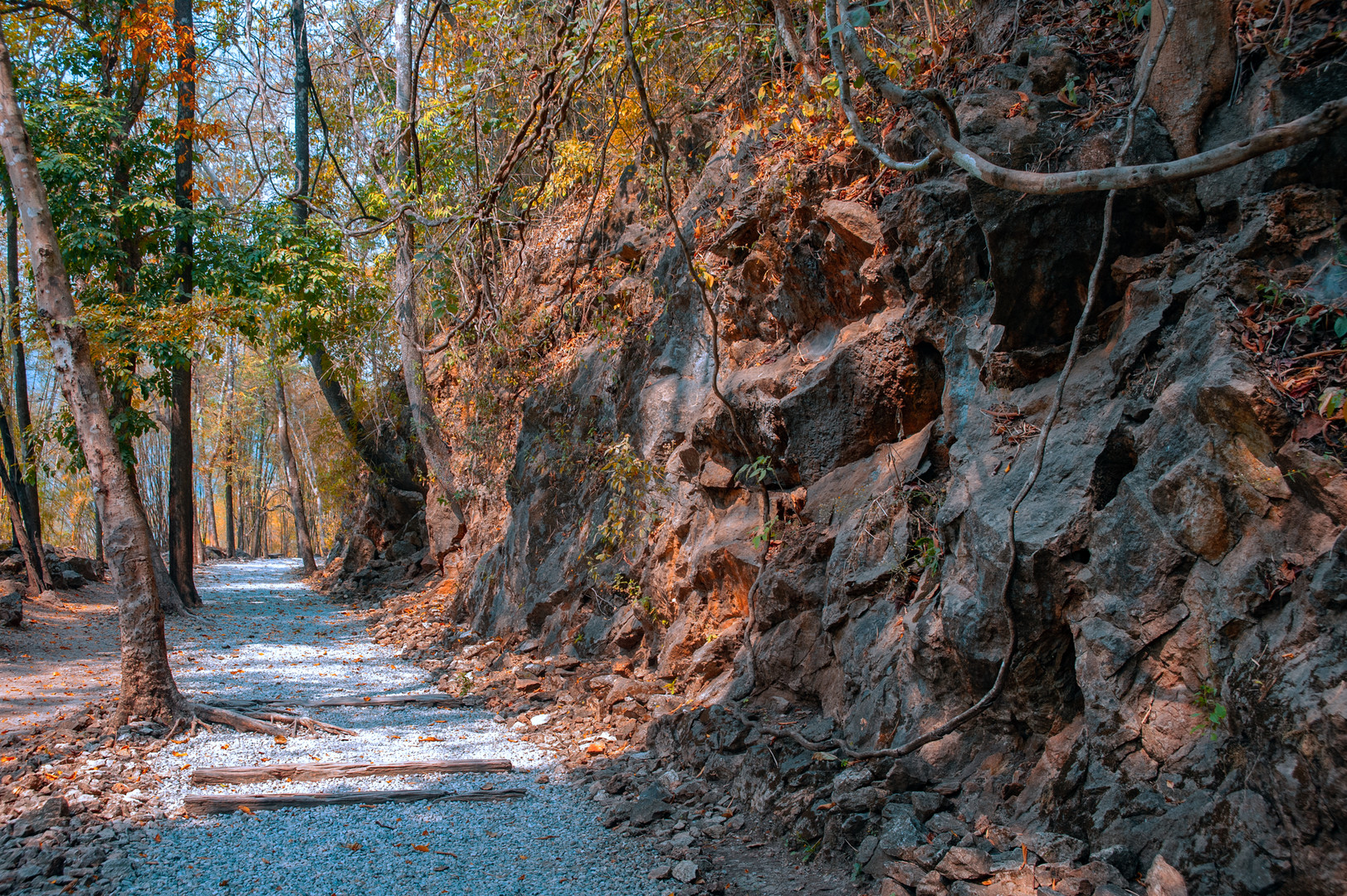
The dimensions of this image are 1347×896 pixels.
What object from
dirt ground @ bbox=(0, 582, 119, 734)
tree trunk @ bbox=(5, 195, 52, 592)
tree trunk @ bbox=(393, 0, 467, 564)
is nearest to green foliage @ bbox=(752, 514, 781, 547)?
dirt ground @ bbox=(0, 582, 119, 734)

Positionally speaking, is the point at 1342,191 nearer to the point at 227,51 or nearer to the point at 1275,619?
the point at 1275,619

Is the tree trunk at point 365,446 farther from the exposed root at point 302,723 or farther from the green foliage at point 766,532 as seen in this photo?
the green foliage at point 766,532

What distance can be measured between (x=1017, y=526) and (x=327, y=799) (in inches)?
177

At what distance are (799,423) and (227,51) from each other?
503 inches

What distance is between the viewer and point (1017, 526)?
387cm

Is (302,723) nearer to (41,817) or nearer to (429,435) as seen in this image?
(41,817)

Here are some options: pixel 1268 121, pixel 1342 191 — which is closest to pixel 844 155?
pixel 1268 121

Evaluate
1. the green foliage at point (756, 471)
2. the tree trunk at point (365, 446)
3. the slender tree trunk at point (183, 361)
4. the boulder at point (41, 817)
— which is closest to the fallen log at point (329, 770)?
the boulder at point (41, 817)

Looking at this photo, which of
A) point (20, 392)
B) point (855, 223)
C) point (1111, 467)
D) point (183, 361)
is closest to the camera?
point (1111, 467)

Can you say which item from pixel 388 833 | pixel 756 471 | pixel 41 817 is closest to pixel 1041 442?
pixel 756 471

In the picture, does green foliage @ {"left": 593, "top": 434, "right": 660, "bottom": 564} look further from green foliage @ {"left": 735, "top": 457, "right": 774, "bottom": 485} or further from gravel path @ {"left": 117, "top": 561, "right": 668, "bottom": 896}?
gravel path @ {"left": 117, "top": 561, "right": 668, "bottom": 896}

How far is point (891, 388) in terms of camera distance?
5.48 m

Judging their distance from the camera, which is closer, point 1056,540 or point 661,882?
point 1056,540

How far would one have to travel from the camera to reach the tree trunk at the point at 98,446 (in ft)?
20.2
